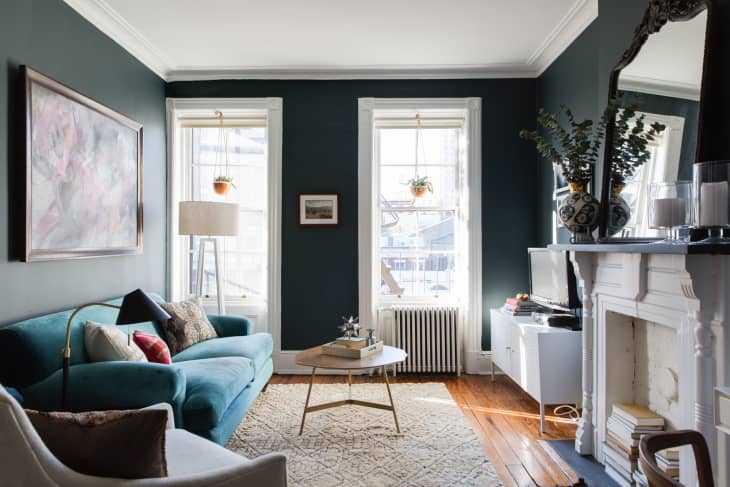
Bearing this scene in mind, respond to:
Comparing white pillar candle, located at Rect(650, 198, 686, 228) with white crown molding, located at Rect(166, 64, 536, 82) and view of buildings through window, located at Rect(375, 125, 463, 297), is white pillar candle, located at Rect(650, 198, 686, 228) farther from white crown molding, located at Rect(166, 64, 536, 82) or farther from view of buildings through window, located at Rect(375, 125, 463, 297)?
white crown molding, located at Rect(166, 64, 536, 82)

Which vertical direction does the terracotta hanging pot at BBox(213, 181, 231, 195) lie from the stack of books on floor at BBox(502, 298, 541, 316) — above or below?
above

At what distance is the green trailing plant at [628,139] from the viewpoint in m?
2.55

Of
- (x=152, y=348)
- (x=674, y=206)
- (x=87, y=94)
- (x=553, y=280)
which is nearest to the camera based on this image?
(x=674, y=206)

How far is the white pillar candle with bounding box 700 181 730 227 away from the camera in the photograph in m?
1.83

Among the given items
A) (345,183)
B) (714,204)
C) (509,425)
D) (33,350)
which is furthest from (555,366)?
(33,350)

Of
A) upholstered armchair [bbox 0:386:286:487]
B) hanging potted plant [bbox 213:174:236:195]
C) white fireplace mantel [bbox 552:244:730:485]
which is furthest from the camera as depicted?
hanging potted plant [bbox 213:174:236:195]

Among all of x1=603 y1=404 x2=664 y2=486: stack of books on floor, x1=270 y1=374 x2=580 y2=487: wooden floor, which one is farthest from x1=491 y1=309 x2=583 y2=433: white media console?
x1=603 y1=404 x2=664 y2=486: stack of books on floor

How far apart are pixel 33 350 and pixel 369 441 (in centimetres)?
199

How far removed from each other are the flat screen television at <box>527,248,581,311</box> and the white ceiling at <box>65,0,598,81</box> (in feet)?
5.80

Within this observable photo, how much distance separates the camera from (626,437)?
2.44 m

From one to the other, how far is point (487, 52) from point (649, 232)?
247 cm

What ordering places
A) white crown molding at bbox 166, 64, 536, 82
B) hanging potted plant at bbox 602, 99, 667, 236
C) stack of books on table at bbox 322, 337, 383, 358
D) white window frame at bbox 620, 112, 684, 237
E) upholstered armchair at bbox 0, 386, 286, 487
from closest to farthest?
upholstered armchair at bbox 0, 386, 286, 487
white window frame at bbox 620, 112, 684, 237
hanging potted plant at bbox 602, 99, 667, 236
stack of books on table at bbox 322, 337, 383, 358
white crown molding at bbox 166, 64, 536, 82

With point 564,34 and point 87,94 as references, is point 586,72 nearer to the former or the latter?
point 564,34

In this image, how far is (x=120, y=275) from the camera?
3.88 m
